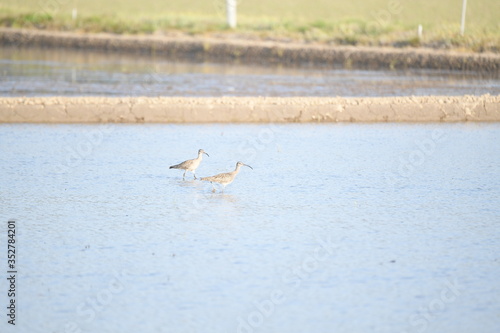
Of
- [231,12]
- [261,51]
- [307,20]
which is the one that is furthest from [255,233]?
[307,20]

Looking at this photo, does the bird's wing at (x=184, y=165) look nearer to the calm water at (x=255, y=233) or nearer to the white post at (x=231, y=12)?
the calm water at (x=255, y=233)

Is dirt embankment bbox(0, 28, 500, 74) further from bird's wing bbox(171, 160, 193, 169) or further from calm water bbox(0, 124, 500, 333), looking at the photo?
bird's wing bbox(171, 160, 193, 169)

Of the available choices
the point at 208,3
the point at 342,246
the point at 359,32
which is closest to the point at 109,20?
the point at 359,32

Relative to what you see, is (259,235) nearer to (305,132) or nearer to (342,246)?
(342,246)

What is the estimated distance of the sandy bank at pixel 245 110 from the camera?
705 inches

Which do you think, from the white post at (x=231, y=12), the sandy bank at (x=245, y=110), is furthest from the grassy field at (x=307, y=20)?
the sandy bank at (x=245, y=110)

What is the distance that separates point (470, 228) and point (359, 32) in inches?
1321

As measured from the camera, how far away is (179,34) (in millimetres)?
45594

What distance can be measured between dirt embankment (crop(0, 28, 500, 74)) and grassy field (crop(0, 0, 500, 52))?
1.97m

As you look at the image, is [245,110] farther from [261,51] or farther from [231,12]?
[231,12]

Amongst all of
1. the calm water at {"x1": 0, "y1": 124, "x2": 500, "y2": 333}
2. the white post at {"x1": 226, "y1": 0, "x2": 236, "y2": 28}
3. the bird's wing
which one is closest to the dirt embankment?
the white post at {"x1": 226, "y1": 0, "x2": 236, "y2": 28}

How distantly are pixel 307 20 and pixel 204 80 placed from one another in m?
32.7

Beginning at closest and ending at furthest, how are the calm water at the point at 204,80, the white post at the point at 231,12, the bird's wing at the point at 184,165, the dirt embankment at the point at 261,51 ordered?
1. the bird's wing at the point at 184,165
2. the calm water at the point at 204,80
3. the dirt embankment at the point at 261,51
4. the white post at the point at 231,12

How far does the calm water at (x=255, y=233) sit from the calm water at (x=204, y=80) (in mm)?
8174
